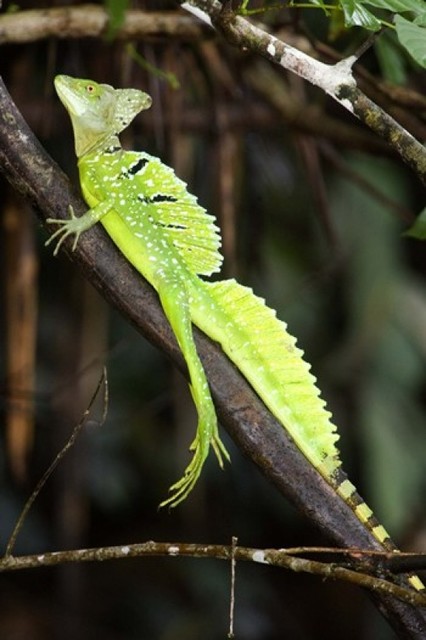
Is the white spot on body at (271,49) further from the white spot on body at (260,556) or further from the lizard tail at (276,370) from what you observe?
the white spot on body at (260,556)

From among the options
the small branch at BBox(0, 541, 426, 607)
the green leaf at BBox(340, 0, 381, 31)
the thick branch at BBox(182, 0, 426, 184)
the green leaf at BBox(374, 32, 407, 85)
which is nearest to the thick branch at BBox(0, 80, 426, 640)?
the small branch at BBox(0, 541, 426, 607)

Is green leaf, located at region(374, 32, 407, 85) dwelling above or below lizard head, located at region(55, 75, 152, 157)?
above

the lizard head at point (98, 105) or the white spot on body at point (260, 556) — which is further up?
the lizard head at point (98, 105)

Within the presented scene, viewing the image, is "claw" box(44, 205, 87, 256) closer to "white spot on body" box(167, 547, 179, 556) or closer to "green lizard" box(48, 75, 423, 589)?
"green lizard" box(48, 75, 423, 589)

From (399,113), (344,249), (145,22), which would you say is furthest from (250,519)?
(145,22)

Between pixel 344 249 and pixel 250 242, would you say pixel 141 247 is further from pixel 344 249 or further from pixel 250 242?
pixel 344 249

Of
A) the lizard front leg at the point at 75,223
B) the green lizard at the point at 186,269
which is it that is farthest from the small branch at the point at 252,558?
the lizard front leg at the point at 75,223
